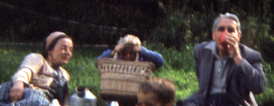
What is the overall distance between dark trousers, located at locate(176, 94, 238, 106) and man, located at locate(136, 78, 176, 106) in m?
0.34

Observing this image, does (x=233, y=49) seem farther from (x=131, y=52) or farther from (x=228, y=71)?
(x=131, y=52)

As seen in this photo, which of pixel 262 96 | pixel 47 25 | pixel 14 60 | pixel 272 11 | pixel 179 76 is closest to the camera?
pixel 262 96

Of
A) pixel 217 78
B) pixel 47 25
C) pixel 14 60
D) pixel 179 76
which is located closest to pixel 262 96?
pixel 179 76

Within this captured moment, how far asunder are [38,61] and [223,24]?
66.9 inches

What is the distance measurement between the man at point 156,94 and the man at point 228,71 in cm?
35

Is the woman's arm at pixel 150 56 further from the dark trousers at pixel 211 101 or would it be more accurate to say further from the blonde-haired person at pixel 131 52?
the dark trousers at pixel 211 101

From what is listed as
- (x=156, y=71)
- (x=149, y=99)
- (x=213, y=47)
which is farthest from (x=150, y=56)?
(x=156, y=71)

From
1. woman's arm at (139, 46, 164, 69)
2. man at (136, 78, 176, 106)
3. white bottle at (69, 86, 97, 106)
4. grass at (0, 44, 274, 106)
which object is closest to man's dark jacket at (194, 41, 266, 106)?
man at (136, 78, 176, 106)

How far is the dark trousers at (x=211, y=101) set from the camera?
360 cm

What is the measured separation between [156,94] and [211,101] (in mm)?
584

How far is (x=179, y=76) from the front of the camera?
6078mm

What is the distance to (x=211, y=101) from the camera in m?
3.67

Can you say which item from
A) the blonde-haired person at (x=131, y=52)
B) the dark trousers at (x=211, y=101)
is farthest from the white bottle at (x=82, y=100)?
the dark trousers at (x=211, y=101)

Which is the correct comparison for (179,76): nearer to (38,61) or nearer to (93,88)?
(93,88)
